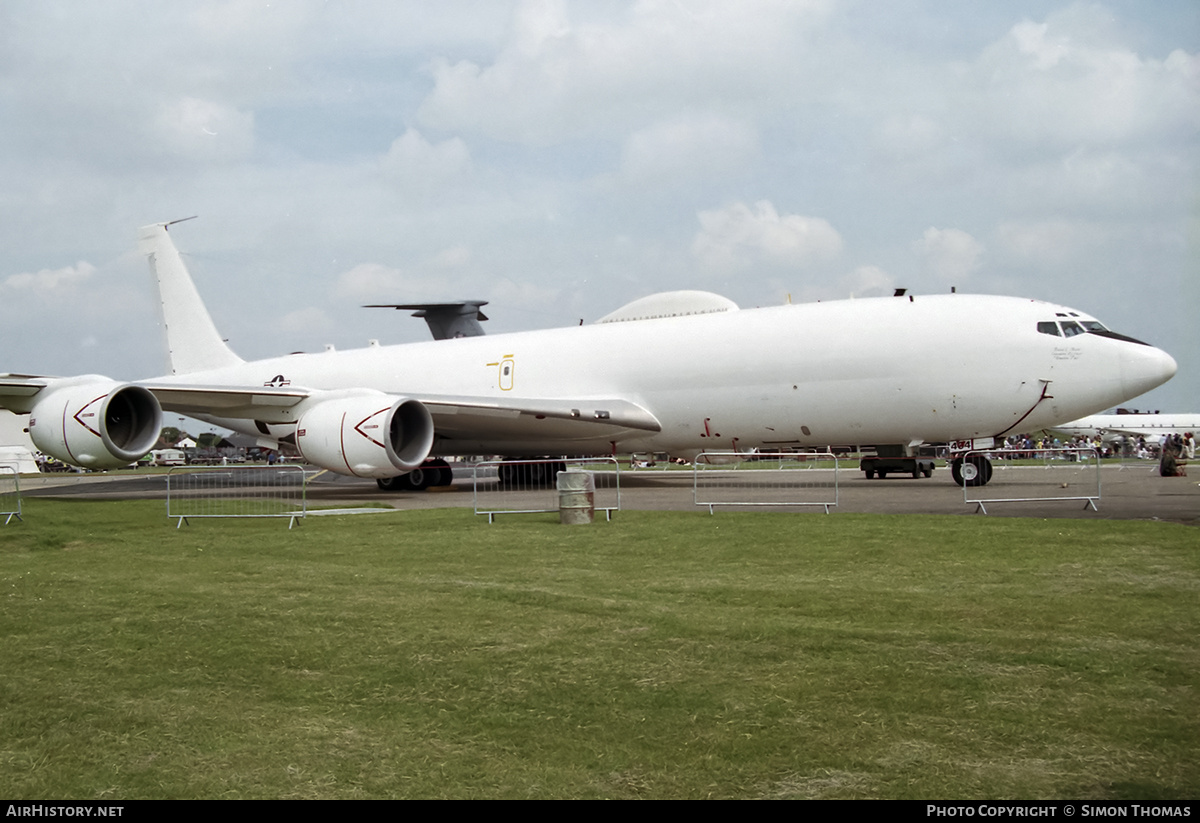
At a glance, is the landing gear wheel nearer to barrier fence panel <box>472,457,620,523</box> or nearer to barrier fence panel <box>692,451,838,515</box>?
barrier fence panel <box>472,457,620,523</box>

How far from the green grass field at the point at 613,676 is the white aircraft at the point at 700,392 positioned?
23.4ft

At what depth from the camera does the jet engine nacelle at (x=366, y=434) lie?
53.7ft

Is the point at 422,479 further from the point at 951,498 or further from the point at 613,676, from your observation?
the point at 613,676

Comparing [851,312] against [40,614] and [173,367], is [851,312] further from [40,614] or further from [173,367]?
[173,367]

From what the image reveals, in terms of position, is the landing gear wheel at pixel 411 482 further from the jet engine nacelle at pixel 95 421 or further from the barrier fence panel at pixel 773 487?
the barrier fence panel at pixel 773 487

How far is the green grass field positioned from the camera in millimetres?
3350

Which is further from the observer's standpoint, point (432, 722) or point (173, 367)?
point (173, 367)

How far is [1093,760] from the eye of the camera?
3.37 metres

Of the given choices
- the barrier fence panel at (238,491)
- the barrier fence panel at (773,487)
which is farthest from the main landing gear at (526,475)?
the barrier fence panel at (238,491)

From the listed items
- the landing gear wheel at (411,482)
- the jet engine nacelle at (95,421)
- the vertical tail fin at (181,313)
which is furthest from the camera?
the vertical tail fin at (181,313)

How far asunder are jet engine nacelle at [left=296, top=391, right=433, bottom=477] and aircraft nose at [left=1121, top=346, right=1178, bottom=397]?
11.1 metres

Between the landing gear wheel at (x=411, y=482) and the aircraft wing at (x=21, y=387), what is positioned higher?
the aircraft wing at (x=21, y=387)

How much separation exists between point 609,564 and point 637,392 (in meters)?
10.9
